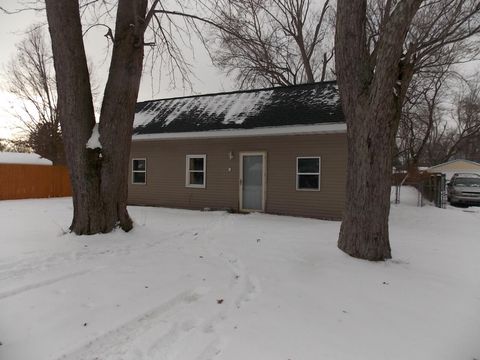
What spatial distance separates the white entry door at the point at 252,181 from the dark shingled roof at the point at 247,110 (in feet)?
3.80

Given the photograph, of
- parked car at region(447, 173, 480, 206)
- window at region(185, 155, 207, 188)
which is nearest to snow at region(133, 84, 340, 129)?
window at region(185, 155, 207, 188)

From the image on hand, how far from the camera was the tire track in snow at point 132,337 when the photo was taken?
287 cm

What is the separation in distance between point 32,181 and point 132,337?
1669 cm

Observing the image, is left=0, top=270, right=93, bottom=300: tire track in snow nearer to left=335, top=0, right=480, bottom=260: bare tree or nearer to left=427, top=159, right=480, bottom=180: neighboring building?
left=335, top=0, right=480, bottom=260: bare tree

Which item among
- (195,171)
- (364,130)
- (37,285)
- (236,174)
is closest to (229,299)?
(37,285)

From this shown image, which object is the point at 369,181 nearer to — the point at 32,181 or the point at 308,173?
the point at 308,173

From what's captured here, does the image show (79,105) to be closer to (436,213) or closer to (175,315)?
(175,315)

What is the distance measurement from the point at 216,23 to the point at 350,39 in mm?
3283

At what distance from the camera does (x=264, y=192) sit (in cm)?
1198

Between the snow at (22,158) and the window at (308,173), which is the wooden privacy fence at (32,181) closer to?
the window at (308,173)

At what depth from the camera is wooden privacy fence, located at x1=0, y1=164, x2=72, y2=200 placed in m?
16.0

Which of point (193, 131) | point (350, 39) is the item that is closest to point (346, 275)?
point (350, 39)

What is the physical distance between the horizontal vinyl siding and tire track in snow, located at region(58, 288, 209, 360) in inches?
312

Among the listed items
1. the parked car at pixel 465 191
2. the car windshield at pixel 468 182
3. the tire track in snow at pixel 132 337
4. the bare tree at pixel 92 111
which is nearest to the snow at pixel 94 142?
the bare tree at pixel 92 111
